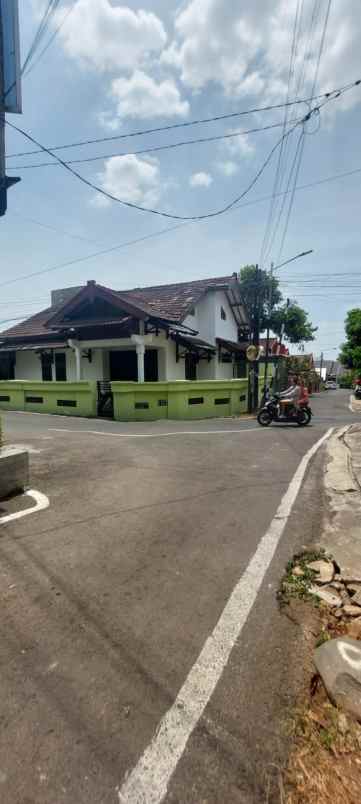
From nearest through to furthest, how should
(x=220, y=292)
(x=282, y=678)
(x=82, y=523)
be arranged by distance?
(x=282, y=678), (x=82, y=523), (x=220, y=292)

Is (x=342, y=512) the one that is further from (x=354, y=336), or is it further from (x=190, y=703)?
(x=354, y=336)

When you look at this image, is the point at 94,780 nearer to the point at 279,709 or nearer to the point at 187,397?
the point at 279,709

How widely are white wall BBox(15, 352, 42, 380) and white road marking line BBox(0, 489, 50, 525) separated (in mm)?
16936

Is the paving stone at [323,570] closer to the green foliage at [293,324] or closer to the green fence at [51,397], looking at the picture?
the green fence at [51,397]

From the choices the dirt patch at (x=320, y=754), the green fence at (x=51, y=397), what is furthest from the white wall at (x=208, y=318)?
the dirt patch at (x=320, y=754)

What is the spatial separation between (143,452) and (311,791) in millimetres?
6760

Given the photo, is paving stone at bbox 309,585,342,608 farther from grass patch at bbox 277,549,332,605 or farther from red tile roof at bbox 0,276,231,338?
red tile roof at bbox 0,276,231,338

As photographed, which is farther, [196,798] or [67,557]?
[67,557]

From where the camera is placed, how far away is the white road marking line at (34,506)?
14.0 ft

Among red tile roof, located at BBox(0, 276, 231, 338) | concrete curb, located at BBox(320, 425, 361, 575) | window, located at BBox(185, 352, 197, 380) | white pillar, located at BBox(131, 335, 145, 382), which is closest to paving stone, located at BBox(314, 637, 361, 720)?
concrete curb, located at BBox(320, 425, 361, 575)

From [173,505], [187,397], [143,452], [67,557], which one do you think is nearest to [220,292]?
[187,397]

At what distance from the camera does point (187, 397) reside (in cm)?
1414

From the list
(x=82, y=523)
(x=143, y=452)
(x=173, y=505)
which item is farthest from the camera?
(x=143, y=452)

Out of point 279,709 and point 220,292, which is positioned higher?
point 220,292
